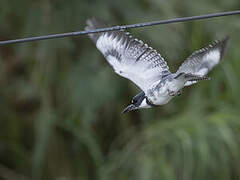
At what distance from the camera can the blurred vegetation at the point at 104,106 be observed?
3352mm

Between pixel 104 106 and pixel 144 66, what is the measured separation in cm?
178

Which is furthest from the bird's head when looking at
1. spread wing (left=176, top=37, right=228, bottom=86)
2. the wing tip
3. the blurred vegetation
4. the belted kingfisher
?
the blurred vegetation

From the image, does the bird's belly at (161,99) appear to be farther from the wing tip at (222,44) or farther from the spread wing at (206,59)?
the wing tip at (222,44)

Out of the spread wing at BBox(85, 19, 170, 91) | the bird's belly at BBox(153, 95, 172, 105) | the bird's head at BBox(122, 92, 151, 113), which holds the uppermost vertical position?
the spread wing at BBox(85, 19, 170, 91)

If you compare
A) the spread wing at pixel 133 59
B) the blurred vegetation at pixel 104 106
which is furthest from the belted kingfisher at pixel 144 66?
the blurred vegetation at pixel 104 106

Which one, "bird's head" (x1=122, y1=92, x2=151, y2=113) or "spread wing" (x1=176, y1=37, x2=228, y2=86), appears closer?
"bird's head" (x1=122, y1=92, x2=151, y2=113)

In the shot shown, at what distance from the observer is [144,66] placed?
190cm

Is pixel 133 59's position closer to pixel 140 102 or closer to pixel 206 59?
pixel 140 102

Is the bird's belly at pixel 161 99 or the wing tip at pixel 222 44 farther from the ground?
the wing tip at pixel 222 44

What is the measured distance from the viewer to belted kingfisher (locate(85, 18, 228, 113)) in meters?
1.74

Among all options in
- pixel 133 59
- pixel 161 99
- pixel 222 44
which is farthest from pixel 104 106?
pixel 161 99

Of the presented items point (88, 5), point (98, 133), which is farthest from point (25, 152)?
point (88, 5)

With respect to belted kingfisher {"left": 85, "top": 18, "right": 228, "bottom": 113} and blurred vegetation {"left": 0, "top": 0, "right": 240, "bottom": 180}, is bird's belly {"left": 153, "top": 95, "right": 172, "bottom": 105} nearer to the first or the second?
belted kingfisher {"left": 85, "top": 18, "right": 228, "bottom": 113}

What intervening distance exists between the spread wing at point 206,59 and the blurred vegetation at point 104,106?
124cm
